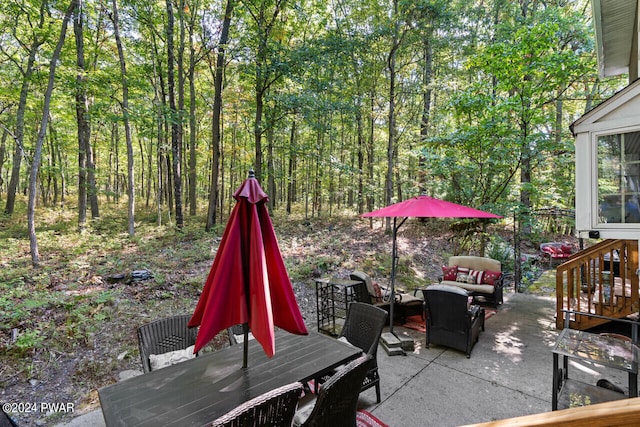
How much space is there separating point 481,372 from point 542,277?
7.81 m

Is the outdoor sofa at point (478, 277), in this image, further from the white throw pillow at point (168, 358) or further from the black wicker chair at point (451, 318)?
the white throw pillow at point (168, 358)

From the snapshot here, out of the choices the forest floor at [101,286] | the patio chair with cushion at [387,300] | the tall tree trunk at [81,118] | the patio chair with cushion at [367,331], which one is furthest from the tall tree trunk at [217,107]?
the patio chair with cushion at [367,331]

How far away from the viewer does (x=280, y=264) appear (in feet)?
7.78

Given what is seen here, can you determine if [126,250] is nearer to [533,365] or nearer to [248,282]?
[248,282]

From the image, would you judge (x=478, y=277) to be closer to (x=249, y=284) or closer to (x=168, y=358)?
(x=249, y=284)

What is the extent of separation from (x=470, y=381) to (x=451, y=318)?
88cm

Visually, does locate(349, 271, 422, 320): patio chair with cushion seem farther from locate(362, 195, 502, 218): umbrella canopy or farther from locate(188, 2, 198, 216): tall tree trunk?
locate(188, 2, 198, 216): tall tree trunk

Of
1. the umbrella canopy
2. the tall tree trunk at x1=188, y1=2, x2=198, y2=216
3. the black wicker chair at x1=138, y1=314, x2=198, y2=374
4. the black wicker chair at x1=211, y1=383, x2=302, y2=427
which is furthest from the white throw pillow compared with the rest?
the tall tree trunk at x1=188, y1=2, x2=198, y2=216

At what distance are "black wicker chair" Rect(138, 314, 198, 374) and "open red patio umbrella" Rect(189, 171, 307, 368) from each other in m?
0.91

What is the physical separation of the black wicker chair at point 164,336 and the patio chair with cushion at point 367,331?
61.5 inches

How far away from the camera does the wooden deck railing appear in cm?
56

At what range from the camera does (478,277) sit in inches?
261

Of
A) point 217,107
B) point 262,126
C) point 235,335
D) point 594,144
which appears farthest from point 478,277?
point 217,107

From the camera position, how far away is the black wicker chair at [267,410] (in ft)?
5.32
